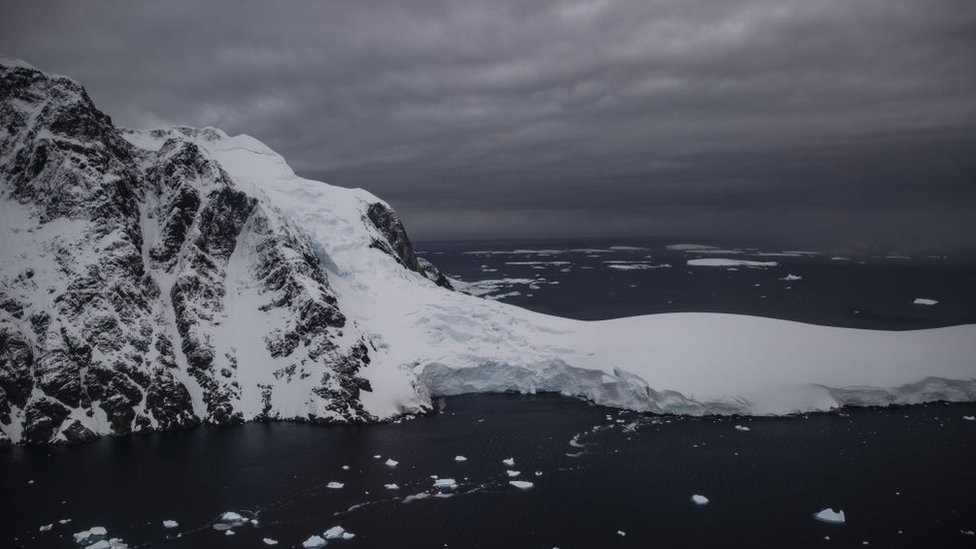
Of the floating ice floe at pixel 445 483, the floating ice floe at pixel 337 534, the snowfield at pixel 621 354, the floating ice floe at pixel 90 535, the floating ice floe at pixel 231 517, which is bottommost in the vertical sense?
the floating ice floe at pixel 445 483

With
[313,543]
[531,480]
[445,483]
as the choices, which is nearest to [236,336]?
[445,483]

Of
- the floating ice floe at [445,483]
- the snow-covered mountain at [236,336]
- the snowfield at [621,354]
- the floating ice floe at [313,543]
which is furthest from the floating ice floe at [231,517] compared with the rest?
the snowfield at [621,354]

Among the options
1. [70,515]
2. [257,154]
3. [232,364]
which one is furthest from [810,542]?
[257,154]

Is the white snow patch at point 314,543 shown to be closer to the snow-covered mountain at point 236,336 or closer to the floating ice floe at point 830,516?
the snow-covered mountain at point 236,336

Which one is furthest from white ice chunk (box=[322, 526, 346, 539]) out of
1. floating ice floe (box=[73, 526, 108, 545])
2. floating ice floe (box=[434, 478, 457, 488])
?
floating ice floe (box=[73, 526, 108, 545])

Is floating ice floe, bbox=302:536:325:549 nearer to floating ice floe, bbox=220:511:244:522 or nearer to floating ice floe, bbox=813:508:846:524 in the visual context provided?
floating ice floe, bbox=220:511:244:522

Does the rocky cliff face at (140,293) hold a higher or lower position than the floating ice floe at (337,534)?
higher
